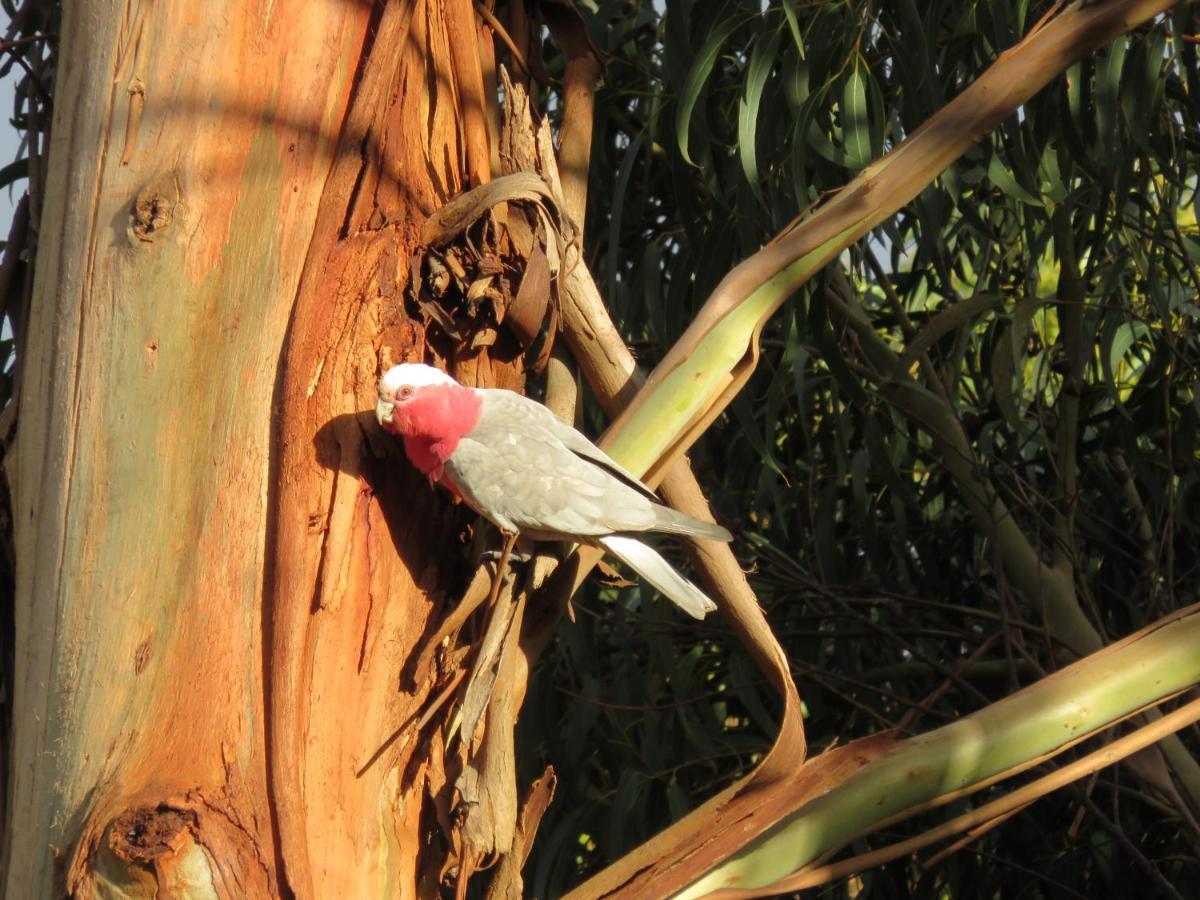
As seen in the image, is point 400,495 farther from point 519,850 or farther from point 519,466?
point 519,850

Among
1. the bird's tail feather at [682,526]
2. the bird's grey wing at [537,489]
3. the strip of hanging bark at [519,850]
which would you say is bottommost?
the strip of hanging bark at [519,850]

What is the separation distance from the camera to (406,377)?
3.49 feet

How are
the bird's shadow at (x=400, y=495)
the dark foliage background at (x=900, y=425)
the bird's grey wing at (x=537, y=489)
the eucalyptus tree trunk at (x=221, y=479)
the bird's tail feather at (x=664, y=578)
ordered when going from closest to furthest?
the eucalyptus tree trunk at (x=221, y=479)
the bird's shadow at (x=400, y=495)
the bird's grey wing at (x=537, y=489)
the bird's tail feather at (x=664, y=578)
the dark foliage background at (x=900, y=425)

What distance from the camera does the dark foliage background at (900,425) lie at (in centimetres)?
175

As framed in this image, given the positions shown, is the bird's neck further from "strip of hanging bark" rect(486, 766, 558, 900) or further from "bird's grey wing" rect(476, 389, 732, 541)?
"strip of hanging bark" rect(486, 766, 558, 900)

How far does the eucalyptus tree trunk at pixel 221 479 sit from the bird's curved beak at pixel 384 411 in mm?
21

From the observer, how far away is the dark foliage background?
5.75ft

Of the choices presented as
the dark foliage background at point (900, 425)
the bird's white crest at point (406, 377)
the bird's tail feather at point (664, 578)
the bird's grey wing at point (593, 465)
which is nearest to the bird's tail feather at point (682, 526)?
the bird's grey wing at point (593, 465)

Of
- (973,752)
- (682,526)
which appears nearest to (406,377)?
(682,526)

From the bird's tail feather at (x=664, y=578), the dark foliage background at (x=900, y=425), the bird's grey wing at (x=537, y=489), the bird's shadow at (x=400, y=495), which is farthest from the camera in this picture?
the dark foliage background at (x=900, y=425)

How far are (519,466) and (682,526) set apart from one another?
0.52 feet

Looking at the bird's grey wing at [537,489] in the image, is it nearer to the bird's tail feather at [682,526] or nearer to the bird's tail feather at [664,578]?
the bird's tail feather at [682,526]

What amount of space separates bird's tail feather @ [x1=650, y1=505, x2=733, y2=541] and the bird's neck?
7.3 inches

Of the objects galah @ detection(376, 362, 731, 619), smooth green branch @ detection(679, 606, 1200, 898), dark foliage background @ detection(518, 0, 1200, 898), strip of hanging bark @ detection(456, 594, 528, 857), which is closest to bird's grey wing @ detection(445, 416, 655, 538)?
galah @ detection(376, 362, 731, 619)
